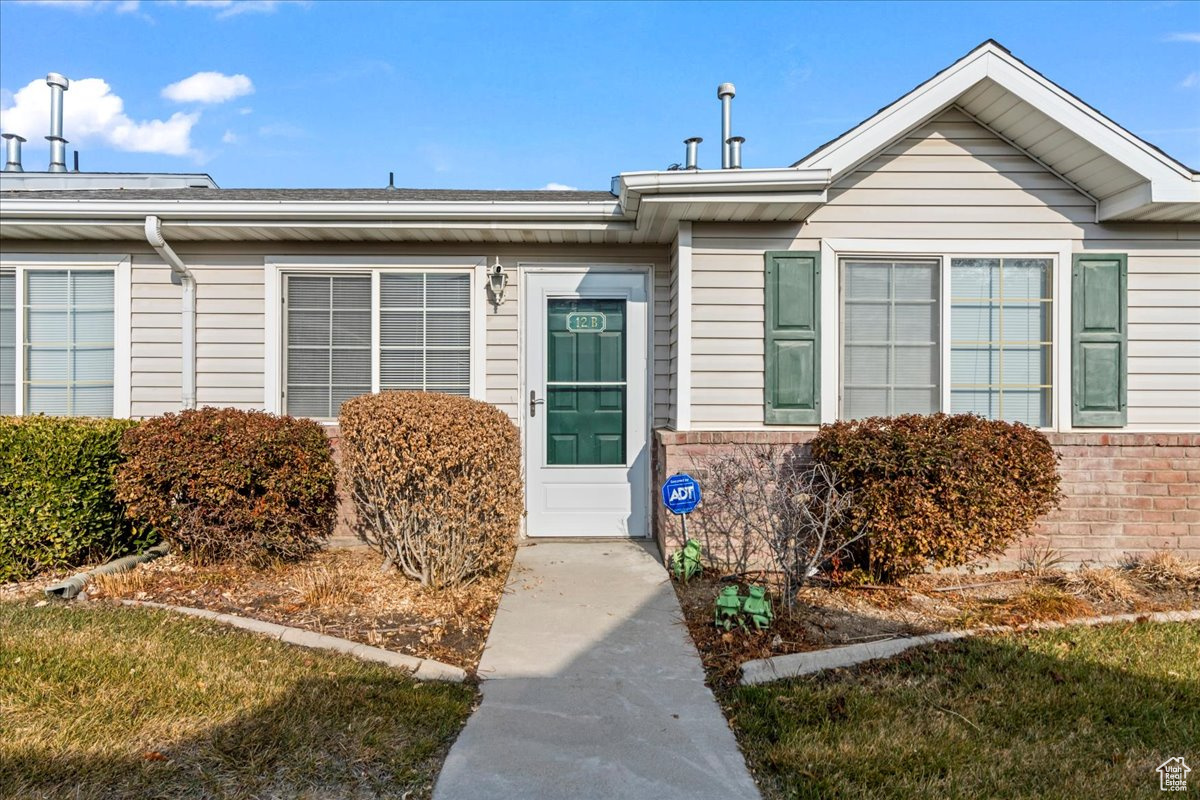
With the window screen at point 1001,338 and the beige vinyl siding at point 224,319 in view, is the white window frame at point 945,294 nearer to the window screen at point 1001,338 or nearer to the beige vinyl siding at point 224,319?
the window screen at point 1001,338

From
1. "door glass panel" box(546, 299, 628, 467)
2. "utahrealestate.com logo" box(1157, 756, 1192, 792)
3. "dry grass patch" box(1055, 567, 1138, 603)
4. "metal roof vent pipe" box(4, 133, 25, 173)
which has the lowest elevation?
"utahrealestate.com logo" box(1157, 756, 1192, 792)

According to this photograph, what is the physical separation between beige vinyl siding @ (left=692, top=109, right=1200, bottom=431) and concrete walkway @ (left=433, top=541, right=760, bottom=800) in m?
1.76

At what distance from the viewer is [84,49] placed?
29.6 ft

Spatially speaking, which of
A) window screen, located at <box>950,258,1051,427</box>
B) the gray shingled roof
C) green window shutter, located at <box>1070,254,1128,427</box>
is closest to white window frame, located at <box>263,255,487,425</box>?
the gray shingled roof

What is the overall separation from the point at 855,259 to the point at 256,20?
827 cm

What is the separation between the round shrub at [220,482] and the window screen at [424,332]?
1233 millimetres

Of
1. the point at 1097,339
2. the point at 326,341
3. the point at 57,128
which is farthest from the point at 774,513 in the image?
the point at 57,128

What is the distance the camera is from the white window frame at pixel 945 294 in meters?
5.14

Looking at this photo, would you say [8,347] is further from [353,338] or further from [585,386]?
[585,386]

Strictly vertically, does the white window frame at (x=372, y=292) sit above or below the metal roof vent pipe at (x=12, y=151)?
below

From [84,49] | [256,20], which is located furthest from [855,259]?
[84,49]

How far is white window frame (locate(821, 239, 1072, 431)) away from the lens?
514 centimetres

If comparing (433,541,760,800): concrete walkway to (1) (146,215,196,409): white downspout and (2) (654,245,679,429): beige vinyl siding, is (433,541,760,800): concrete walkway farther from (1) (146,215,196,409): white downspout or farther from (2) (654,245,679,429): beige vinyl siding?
(1) (146,215,196,409): white downspout

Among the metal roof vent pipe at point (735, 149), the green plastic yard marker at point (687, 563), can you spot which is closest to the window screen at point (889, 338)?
the green plastic yard marker at point (687, 563)
